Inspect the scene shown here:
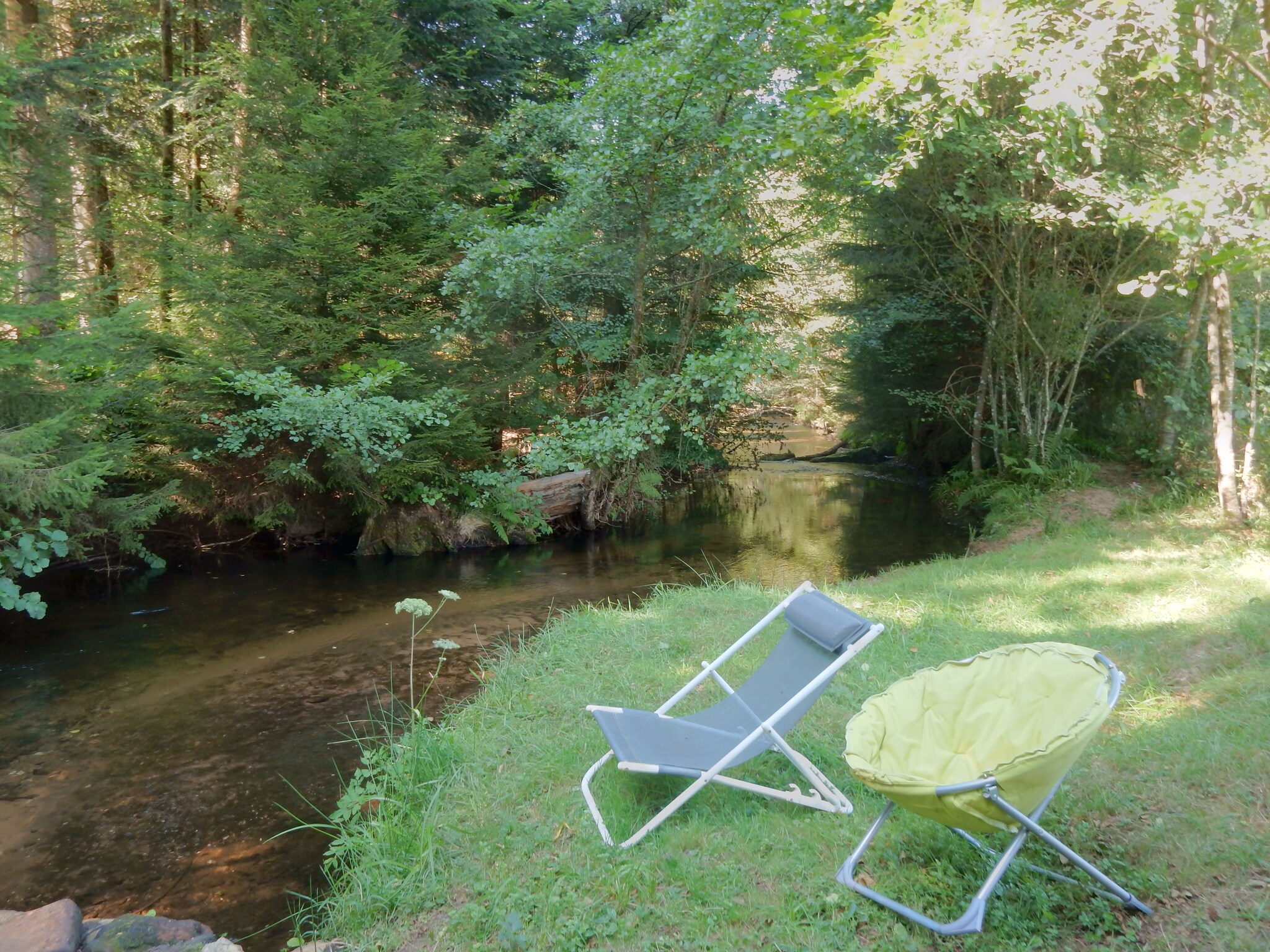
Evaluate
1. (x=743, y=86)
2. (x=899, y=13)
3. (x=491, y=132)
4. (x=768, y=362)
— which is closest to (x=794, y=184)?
(x=743, y=86)

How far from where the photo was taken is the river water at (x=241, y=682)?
402 cm

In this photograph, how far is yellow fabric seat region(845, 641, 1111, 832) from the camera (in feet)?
8.19

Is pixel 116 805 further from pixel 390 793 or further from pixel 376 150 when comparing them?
pixel 376 150

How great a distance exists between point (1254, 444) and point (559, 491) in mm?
9037

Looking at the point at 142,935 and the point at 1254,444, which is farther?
the point at 1254,444

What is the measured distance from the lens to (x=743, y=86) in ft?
32.8

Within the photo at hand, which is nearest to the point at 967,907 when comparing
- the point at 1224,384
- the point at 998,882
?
the point at 998,882

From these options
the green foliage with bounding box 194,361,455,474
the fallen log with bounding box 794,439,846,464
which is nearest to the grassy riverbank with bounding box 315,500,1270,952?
the green foliage with bounding box 194,361,455,474

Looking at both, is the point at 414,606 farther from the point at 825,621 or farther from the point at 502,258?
the point at 502,258

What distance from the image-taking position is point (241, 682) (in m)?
6.49

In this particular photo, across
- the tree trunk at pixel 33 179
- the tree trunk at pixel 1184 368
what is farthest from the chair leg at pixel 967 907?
the tree trunk at pixel 1184 368

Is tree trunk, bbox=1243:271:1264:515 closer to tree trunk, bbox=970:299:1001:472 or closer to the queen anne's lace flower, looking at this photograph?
tree trunk, bbox=970:299:1001:472

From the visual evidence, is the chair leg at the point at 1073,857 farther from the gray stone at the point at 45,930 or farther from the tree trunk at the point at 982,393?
the tree trunk at the point at 982,393

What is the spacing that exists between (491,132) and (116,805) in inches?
441
